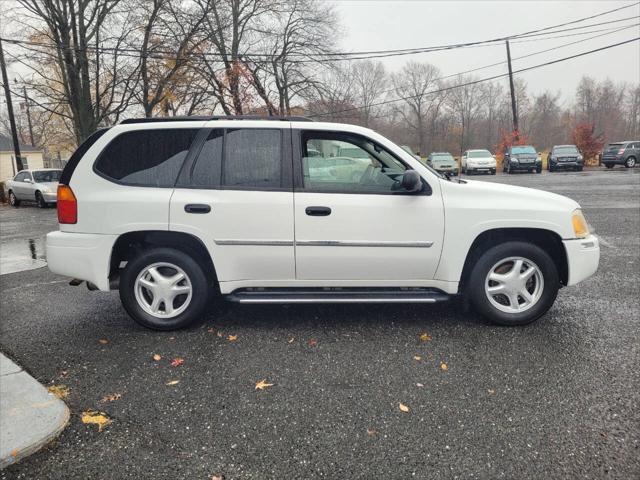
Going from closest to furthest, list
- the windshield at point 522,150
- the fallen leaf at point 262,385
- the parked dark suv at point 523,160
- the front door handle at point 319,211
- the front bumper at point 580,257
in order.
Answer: the fallen leaf at point 262,385, the front door handle at point 319,211, the front bumper at point 580,257, the parked dark suv at point 523,160, the windshield at point 522,150

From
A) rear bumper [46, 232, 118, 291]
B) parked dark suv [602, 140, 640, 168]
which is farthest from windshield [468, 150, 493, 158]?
rear bumper [46, 232, 118, 291]

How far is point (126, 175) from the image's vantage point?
159 inches

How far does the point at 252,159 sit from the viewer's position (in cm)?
404

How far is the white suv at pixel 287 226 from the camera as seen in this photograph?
3.92 metres

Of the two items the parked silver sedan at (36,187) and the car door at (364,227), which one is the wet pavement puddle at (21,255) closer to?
the car door at (364,227)

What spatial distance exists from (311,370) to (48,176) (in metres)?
19.0

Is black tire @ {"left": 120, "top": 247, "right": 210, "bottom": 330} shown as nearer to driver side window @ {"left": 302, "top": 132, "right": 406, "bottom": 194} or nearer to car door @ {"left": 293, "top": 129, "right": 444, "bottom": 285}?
car door @ {"left": 293, "top": 129, "right": 444, "bottom": 285}

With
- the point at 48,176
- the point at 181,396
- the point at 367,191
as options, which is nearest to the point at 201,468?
the point at 181,396

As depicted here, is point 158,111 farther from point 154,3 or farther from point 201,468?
point 201,468

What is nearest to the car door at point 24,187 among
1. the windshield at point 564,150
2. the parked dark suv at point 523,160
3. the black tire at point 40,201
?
the black tire at point 40,201

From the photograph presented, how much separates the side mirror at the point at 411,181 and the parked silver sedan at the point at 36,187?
56.5 ft

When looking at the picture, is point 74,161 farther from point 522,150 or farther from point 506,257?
point 522,150

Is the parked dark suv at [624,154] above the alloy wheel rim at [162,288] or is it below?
above

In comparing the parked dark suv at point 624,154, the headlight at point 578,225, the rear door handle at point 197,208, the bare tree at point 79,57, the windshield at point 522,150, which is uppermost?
the bare tree at point 79,57
